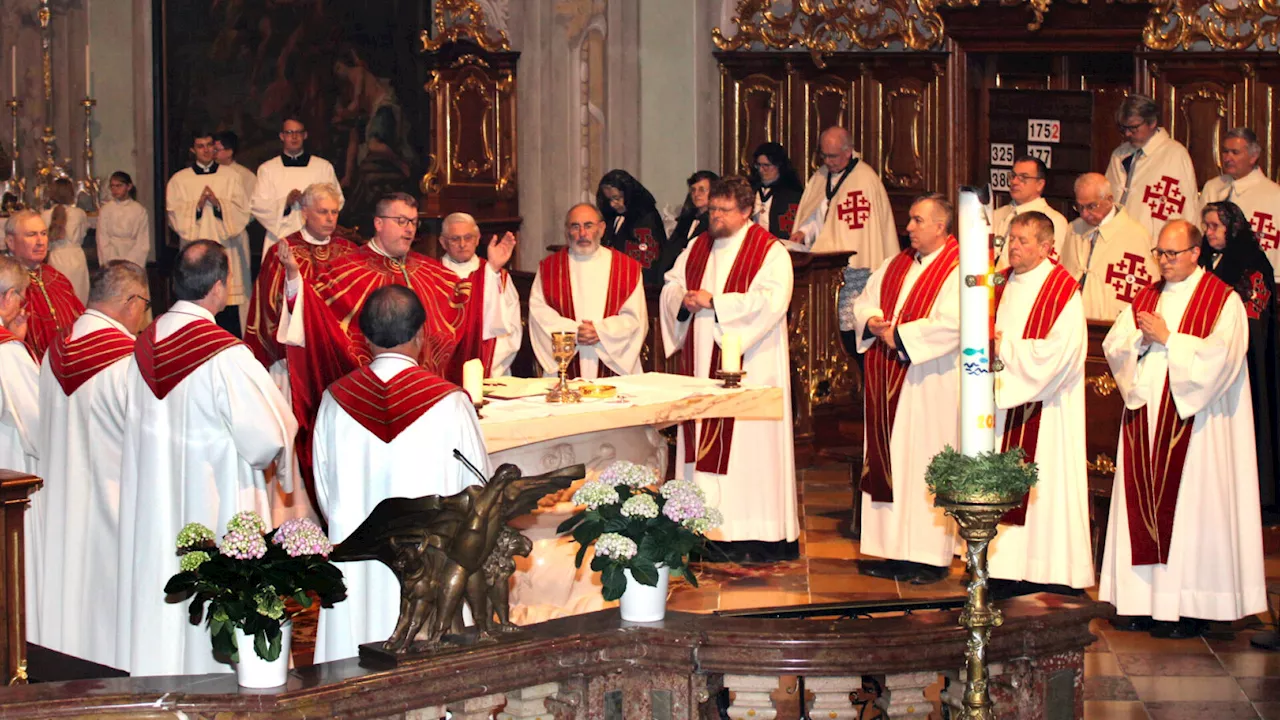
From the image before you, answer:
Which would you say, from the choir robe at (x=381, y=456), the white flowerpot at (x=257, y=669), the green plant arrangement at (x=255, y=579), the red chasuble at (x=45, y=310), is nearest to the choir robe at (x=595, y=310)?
the red chasuble at (x=45, y=310)

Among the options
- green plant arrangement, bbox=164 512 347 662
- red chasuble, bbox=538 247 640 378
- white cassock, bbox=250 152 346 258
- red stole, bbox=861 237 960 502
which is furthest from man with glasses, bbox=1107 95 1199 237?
green plant arrangement, bbox=164 512 347 662

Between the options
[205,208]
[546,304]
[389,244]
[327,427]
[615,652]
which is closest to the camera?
[615,652]

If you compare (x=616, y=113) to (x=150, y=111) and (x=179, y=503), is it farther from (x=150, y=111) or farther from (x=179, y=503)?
(x=179, y=503)

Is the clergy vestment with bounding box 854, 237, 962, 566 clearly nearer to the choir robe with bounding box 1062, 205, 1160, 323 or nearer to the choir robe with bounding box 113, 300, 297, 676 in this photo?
the choir robe with bounding box 1062, 205, 1160, 323

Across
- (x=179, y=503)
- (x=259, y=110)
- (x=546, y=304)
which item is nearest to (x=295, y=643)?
(x=179, y=503)

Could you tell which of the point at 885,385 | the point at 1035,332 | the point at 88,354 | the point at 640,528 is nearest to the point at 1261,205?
the point at 885,385

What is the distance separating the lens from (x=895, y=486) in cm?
787

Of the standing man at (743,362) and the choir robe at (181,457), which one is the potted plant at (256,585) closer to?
the choir robe at (181,457)

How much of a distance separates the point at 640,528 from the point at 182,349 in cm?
207

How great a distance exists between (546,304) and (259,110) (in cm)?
685

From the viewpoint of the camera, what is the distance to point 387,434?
5.15 m

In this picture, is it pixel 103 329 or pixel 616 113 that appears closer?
pixel 103 329

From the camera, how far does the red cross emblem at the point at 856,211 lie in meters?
11.7

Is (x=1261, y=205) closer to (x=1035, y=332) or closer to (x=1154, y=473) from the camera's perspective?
(x=1035, y=332)
